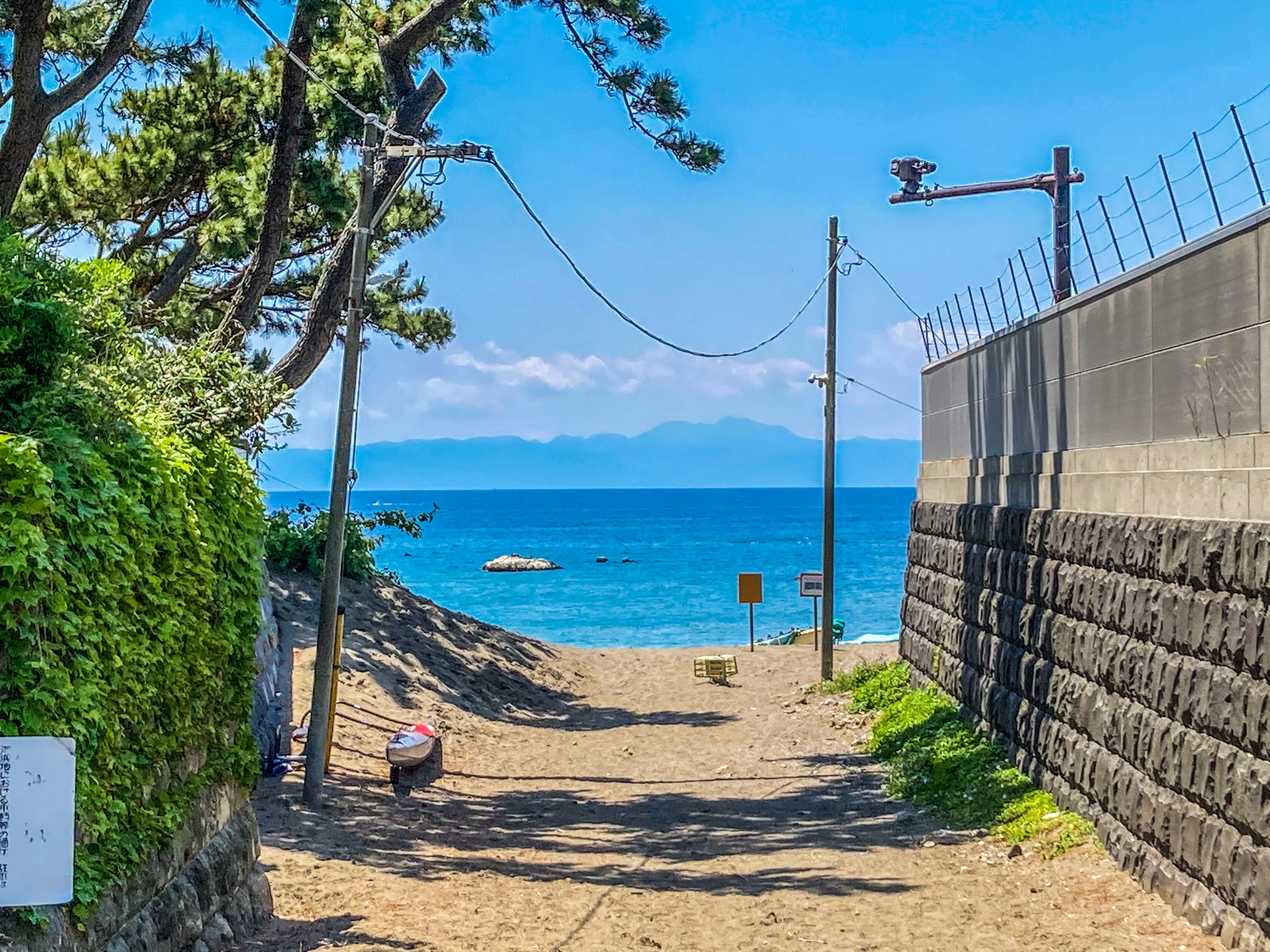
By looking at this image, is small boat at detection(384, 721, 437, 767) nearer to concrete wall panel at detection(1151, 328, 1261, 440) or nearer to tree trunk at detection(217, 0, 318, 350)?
tree trunk at detection(217, 0, 318, 350)

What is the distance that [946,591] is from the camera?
1711 cm

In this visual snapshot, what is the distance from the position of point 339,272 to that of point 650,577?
67.3 metres

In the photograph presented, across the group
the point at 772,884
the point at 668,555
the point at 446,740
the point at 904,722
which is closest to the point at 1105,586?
the point at 772,884

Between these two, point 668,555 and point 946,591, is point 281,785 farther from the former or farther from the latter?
point 668,555

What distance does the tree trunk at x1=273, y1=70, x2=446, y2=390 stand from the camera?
1565 centimetres

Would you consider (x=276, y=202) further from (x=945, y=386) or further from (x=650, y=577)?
(x=650, y=577)

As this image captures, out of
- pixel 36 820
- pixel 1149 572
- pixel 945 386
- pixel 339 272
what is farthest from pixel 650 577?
pixel 36 820

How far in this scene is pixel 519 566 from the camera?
90.3 metres

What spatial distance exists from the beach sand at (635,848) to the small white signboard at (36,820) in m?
3.12

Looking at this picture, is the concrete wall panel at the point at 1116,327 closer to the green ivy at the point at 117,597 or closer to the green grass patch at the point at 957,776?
the green grass patch at the point at 957,776

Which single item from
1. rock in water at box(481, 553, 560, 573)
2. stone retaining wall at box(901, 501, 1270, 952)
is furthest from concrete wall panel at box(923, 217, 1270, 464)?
rock in water at box(481, 553, 560, 573)

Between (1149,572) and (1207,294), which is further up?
(1207,294)

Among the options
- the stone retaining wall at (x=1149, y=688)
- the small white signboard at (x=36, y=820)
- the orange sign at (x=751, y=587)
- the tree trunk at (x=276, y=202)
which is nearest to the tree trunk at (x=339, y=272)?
the tree trunk at (x=276, y=202)

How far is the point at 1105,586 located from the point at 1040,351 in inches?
159
